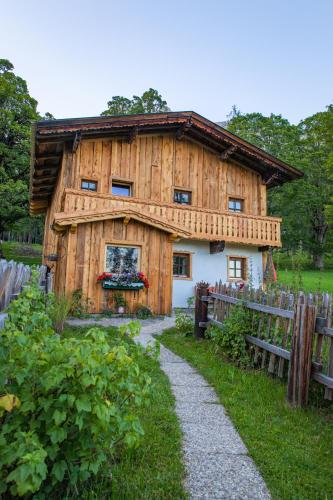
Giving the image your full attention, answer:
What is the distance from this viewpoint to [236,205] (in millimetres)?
15945

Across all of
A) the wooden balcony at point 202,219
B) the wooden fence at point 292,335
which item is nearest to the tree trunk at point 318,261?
the wooden balcony at point 202,219

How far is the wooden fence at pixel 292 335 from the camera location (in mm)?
3854

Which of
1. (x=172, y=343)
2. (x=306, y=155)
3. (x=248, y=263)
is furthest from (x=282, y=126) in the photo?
(x=172, y=343)

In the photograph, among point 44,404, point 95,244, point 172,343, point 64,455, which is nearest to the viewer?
point 44,404

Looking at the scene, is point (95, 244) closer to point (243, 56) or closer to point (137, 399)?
point (137, 399)

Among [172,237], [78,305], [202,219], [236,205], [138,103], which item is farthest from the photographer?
[138,103]

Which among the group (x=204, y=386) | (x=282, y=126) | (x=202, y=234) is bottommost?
(x=204, y=386)

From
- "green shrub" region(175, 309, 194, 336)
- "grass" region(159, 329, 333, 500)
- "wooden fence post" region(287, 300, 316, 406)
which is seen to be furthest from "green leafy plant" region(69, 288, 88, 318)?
"wooden fence post" region(287, 300, 316, 406)

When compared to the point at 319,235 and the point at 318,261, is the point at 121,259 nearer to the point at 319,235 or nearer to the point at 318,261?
the point at 318,261

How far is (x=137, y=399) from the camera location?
6.63 feet

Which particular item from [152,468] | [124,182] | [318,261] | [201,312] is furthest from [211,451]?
[318,261]

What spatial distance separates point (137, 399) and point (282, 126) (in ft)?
130

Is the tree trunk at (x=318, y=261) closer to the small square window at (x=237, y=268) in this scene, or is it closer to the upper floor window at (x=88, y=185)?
the small square window at (x=237, y=268)

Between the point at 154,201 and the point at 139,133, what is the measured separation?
3229 millimetres
